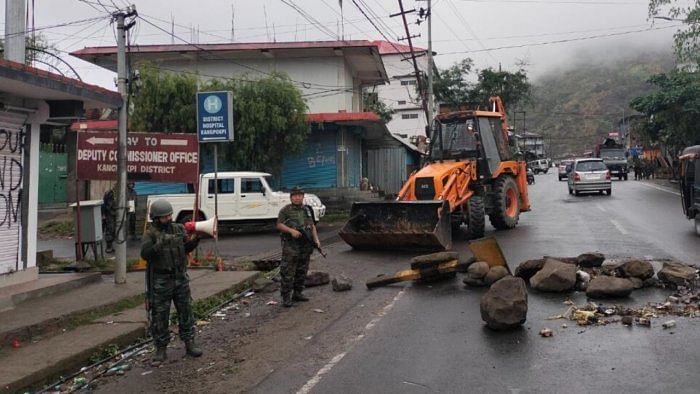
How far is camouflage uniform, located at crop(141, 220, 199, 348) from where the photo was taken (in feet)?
20.0

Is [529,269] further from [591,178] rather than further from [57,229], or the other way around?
[591,178]

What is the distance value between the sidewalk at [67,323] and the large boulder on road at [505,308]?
4006 millimetres

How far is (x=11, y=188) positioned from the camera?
8617 millimetres

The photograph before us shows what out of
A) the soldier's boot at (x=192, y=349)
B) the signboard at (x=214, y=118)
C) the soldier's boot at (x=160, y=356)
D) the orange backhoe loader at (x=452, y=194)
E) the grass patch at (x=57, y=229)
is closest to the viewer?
the soldier's boot at (x=160, y=356)

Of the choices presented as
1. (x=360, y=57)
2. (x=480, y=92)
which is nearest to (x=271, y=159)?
(x=360, y=57)

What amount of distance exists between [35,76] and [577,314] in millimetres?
7072

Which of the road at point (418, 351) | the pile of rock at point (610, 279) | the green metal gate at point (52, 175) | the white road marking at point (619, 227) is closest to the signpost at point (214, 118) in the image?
the road at point (418, 351)

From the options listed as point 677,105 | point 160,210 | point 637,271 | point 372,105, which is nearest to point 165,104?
point 160,210

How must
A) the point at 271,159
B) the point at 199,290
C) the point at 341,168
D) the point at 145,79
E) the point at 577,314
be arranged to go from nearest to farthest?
the point at 577,314 < the point at 199,290 < the point at 145,79 < the point at 271,159 < the point at 341,168

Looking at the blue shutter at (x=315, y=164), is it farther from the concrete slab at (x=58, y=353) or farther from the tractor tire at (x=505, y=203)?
the concrete slab at (x=58, y=353)

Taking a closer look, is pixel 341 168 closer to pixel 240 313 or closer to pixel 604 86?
pixel 240 313

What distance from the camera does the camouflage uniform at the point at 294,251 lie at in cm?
845

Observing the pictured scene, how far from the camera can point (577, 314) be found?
693 centimetres

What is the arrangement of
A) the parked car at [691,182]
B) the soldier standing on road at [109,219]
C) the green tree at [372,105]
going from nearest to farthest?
the parked car at [691,182] → the soldier standing on road at [109,219] → the green tree at [372,105]
